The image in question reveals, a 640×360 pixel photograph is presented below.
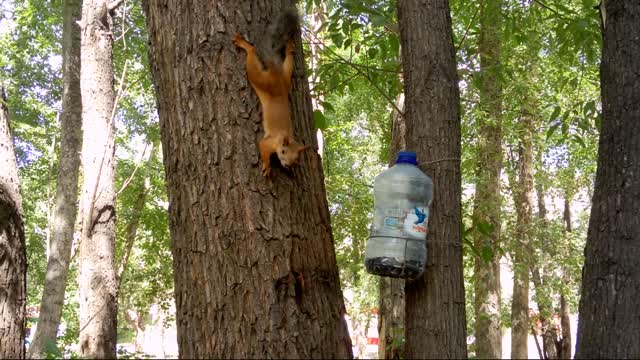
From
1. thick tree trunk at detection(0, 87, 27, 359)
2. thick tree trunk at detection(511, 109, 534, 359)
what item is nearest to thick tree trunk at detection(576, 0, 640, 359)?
thick tree trunk at detection(0, 87, 27, 359)

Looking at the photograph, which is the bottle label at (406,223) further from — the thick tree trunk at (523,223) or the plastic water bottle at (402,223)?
the thick tree trunk at (523,223)

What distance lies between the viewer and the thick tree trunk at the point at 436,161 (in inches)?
102

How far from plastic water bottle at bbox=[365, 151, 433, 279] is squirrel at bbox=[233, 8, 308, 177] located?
71 centimetres

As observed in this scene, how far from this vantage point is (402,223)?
100 inches

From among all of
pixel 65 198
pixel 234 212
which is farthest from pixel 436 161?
pixel 65 198

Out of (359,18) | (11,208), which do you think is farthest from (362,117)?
(11,208)

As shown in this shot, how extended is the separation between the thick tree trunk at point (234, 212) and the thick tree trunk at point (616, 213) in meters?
1.76

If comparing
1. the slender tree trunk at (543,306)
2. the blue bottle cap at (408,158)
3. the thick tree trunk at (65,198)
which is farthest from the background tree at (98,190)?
the slender tree trunk at (543,306)

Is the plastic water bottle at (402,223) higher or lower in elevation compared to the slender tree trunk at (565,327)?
higher

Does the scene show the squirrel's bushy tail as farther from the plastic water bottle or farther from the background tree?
the background tree

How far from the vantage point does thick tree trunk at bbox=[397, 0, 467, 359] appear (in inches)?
102

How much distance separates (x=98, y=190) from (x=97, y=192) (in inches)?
1.2

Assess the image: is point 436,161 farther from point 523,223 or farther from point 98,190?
point 523,223

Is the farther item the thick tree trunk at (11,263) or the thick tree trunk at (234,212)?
the thick tree trunk at (11,263)
